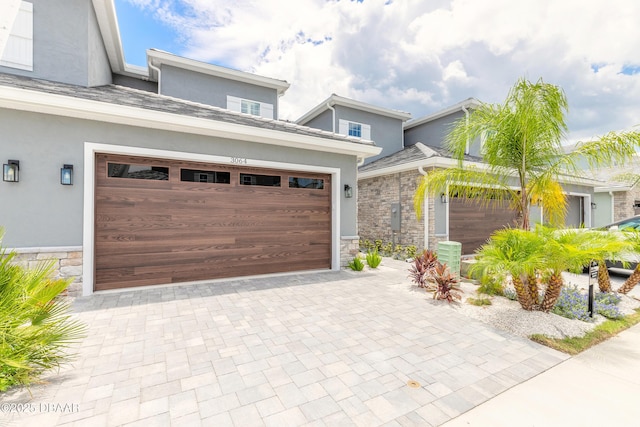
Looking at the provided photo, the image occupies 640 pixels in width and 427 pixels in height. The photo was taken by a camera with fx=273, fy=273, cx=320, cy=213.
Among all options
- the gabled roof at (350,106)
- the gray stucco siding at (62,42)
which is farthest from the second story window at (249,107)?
the gray stucco siding at (62,42)

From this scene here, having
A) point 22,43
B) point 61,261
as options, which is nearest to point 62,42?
point 22,43

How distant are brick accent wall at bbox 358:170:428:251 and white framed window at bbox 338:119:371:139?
252cm

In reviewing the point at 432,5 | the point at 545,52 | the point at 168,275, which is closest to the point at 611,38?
the point at 545,52

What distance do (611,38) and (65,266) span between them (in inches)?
539

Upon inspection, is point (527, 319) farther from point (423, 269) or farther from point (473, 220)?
point (473, 220)

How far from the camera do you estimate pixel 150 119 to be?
5477 mm

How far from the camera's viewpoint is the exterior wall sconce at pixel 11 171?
15.3 feet

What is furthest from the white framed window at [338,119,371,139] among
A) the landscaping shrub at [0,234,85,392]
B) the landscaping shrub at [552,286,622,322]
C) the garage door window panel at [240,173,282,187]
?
Result: the landscaping shrub at [0,234,85,392]

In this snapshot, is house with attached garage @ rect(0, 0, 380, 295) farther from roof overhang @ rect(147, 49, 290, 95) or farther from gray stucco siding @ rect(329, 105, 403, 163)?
gray stucco siding @ rect(329, 105, 403, 163)

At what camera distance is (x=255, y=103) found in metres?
11.6

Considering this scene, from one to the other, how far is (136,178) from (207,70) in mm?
6829

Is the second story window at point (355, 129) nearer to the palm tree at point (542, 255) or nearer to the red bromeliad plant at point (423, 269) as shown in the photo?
the red bromeliad plant at point (423, 269)

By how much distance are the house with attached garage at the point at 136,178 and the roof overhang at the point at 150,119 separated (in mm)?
24

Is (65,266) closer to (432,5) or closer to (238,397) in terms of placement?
(238,397)
